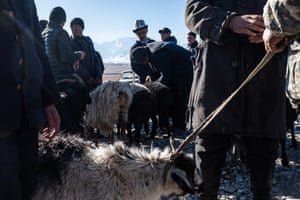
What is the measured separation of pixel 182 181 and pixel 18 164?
0.94 metres

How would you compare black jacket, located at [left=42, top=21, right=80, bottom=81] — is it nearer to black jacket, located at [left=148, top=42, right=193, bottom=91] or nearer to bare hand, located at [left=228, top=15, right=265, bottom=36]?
black jacket, located at [left=148, top=42, right=193, bottom=91]

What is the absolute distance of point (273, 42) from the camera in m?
1.82

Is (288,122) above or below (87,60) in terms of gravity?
below

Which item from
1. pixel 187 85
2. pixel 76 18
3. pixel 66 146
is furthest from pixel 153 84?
pixel 66 146

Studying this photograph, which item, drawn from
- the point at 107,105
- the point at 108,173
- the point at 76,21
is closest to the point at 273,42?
the point at 108,173

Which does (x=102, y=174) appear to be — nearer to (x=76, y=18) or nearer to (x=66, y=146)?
(x=66, y=146)

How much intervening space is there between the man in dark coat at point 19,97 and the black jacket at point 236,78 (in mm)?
908

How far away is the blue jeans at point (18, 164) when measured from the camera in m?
1.68

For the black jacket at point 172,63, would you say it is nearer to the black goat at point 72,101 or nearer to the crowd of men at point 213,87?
the black goat at point 72,101

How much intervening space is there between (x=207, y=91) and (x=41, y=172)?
1038 millimetres

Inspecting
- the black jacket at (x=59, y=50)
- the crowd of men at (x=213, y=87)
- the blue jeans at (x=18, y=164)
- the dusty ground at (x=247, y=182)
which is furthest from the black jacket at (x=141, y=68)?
the blue jeans at (x=18, y=164)

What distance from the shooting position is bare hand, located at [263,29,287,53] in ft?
5.89

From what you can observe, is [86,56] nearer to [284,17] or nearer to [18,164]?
[18,164]

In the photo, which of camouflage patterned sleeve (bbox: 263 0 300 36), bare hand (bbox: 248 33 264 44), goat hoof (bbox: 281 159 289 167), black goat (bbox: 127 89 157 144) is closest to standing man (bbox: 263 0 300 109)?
camouflage patterned sleeve (bbox: 263 0 300 36)
